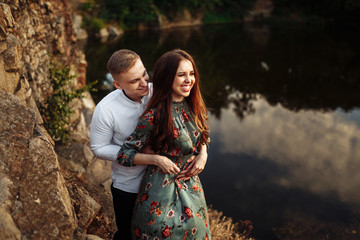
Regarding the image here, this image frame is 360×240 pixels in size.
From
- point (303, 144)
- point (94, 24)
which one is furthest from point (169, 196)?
point (94, 24)

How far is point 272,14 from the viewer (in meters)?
26.1

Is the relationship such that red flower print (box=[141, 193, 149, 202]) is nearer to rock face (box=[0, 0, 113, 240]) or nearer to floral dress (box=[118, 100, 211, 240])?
floral dress (box=[118, 100, 211, 240])

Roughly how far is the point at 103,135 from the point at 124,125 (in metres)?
0.15

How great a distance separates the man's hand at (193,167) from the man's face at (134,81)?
0.58m

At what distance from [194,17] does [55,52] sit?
2142cm

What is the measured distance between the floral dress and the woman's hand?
70 mm

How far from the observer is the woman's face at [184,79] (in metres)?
1.92

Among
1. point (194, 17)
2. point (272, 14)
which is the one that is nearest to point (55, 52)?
point (194, 17)

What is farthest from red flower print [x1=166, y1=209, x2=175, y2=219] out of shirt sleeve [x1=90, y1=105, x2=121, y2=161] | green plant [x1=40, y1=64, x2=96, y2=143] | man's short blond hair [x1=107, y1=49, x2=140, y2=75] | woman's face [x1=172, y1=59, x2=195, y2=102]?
green plant [x1=40, y1=64, x2=96, y2=143]

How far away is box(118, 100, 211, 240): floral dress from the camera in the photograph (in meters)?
1.87

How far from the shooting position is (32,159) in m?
1.89

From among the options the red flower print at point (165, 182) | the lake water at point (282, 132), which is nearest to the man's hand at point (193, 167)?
the red flower print at point (165, 182)

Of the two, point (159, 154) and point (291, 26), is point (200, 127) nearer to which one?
point (159, 154)

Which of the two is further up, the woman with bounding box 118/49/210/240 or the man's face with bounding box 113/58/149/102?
the man's face with bounding box 113/58/149/102
